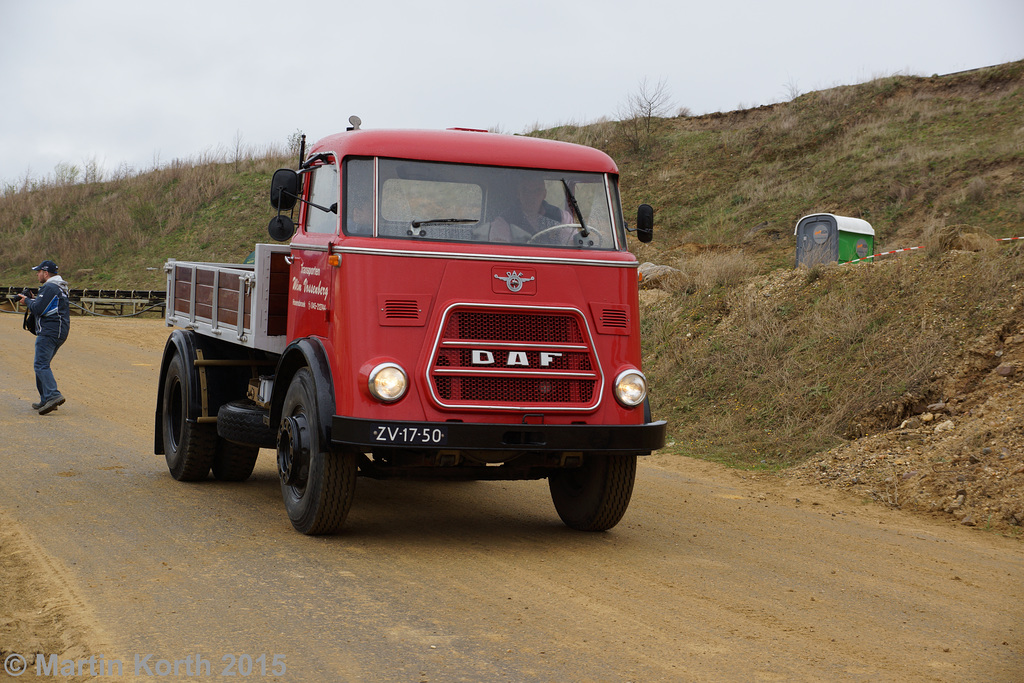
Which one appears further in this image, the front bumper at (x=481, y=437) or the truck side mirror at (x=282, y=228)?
the truck side mirror at (x=282, y=228)

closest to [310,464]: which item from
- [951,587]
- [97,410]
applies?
[951,587]

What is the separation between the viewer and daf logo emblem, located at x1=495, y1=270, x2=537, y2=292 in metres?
6.62

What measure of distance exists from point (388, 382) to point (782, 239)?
67.8 feet

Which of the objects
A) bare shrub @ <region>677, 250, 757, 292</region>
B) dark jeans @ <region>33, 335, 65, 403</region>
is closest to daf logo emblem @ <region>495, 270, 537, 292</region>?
dark jeans @ <region>33, 335, 65, 403</region>

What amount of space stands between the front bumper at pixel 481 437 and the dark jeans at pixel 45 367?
8.10m

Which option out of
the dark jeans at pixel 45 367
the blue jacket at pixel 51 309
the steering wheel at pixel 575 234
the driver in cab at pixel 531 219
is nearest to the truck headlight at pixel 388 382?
the driver in cab at pixel 531 219

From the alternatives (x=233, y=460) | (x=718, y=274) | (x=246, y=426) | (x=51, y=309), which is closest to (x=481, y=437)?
(x=246, y=426)

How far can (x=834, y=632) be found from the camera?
513cm

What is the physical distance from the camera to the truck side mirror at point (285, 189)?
293 inches

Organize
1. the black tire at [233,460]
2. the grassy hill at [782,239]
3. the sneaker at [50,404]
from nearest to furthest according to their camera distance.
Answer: the black tire at [233,460] < the grassy hill at [782,239] < the sneaker at [50,404]

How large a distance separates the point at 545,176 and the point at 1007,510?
4939 mm

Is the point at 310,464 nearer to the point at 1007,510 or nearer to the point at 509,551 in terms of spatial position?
the point at 509,551

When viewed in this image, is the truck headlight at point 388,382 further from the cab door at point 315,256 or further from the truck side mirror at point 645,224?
the truck side mirror at point 645,224

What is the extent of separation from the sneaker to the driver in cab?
327 inches
